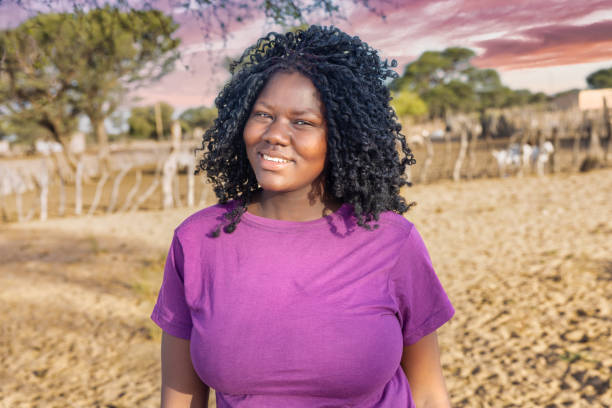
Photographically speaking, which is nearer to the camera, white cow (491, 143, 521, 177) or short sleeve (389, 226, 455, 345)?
short sleeve (389, 226, 455, 345)

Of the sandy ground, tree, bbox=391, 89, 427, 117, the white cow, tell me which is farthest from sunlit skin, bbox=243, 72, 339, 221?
tree, bbox=391, 89, 427, 117

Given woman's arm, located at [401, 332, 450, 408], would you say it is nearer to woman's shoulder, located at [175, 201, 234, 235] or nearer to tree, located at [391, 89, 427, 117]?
woman's shoulder, located at [175, 201, 234, 235]

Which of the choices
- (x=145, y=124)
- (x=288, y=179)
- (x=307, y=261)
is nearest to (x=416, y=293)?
(x=307, y=261)

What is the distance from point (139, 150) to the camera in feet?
88.0

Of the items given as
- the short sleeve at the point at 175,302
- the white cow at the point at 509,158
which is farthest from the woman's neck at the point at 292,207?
the white cow at the point at 509,158

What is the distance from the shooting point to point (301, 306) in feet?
4.06

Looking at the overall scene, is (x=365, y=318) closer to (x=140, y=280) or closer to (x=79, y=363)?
(x=79, y=363)

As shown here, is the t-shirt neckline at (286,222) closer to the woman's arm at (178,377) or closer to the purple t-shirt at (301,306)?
the purple t-shirt at (301,306)

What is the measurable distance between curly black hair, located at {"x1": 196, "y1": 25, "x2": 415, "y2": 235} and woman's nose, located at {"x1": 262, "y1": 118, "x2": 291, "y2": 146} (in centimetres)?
12

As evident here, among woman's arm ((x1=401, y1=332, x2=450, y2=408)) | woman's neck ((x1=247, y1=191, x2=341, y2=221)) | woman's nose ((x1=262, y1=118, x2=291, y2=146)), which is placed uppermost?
woman's nose ((x1=262, y1=118, x2=291, y2=146))

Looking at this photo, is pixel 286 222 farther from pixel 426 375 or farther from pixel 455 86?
pixel 455 86

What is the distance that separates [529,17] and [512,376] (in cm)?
261

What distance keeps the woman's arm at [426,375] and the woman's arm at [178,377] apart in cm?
62

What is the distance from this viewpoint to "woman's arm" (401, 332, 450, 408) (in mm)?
1451
